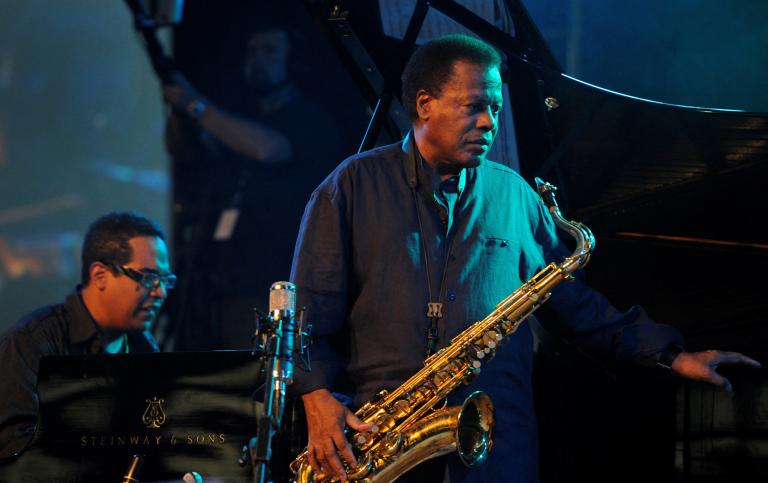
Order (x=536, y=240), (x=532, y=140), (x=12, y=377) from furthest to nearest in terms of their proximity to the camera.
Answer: (x=532, y=140)
(x=12, y=377)
(x=536, y=240)

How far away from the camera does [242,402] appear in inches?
125

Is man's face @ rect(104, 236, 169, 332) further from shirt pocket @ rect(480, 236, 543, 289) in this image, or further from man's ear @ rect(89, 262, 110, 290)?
shirt pocket @ rect(480, 236, 543, 289)

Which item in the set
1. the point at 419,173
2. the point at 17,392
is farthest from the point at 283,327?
the point at 17,392

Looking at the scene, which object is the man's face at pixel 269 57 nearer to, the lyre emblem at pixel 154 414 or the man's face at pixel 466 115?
the man's face at pixel 466 115

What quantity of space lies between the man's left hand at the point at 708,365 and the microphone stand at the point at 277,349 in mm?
1349

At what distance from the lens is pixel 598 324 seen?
10.7ft

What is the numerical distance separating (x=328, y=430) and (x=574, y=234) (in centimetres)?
116

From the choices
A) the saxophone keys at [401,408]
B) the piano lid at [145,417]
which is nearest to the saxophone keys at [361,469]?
the saxophone keys at [401,408]

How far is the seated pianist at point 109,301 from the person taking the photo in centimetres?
390

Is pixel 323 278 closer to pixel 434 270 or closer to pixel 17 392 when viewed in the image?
pixel 434 270

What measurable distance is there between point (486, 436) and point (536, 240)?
81 centimetres

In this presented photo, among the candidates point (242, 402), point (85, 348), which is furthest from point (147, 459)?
point (85, 348)

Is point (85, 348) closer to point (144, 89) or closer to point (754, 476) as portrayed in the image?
point (754, 476)

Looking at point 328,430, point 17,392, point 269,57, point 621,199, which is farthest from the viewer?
point 269,57
